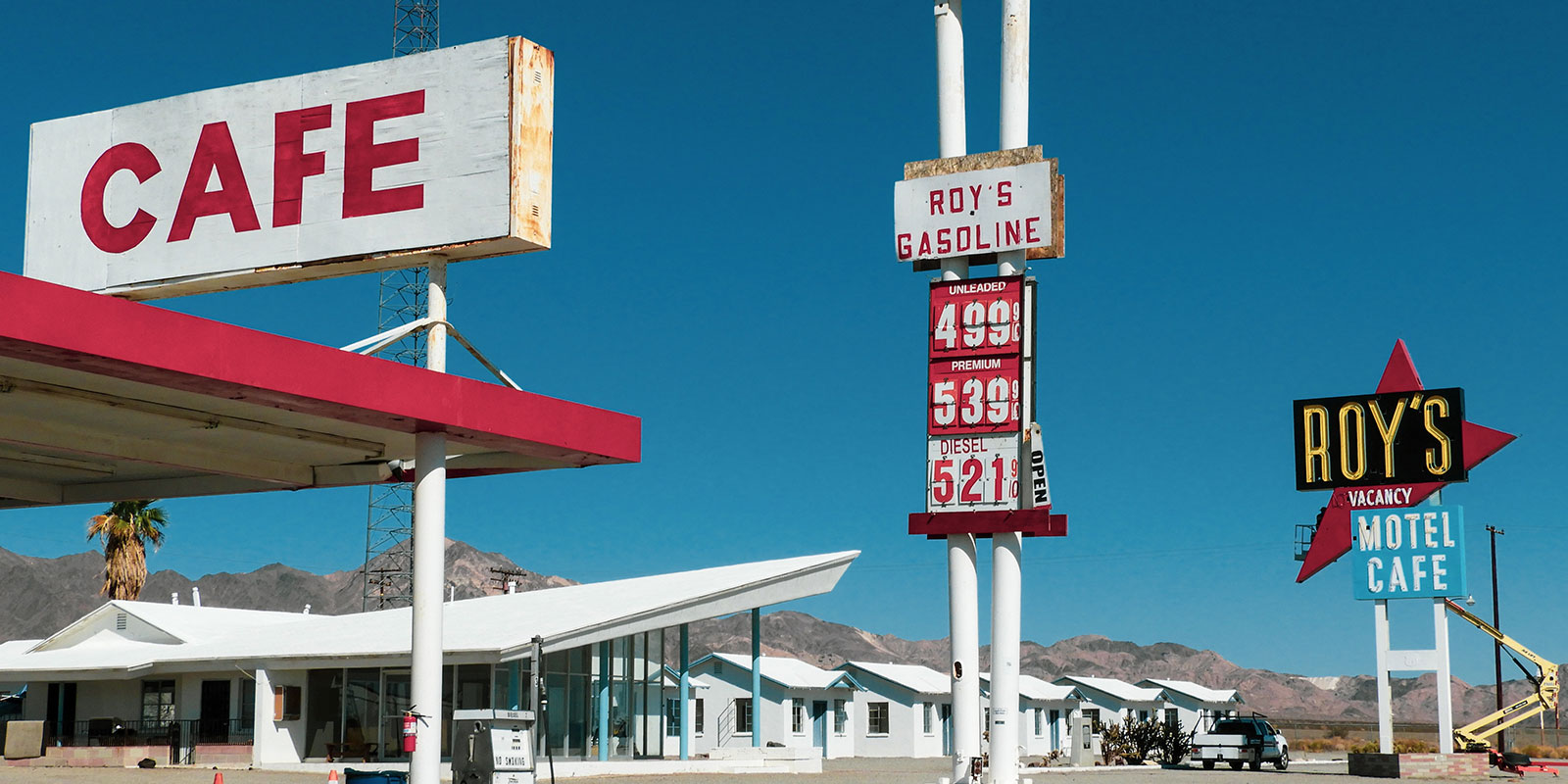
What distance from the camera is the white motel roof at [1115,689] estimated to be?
67938 millimetres

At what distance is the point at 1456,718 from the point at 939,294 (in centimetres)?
17642

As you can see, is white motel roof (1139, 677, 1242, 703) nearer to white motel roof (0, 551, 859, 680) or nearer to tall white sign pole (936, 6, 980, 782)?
white motel roof (0, 551, 859, 680)

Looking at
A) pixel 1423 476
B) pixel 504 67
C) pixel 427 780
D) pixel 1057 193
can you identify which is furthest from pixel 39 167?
pixel 1423 476

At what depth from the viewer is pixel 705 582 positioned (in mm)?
38219

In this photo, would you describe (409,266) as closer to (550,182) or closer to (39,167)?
(550,182)

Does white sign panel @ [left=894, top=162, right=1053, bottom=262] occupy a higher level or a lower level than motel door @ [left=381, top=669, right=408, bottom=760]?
higher

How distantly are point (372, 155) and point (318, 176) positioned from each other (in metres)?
0.72

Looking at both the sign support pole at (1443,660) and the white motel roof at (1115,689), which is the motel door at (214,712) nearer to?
the sign support pole at (1443,660)

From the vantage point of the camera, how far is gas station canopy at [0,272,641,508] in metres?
14.6

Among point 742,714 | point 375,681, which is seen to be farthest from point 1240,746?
point 375,681

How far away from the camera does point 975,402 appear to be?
23.7 m

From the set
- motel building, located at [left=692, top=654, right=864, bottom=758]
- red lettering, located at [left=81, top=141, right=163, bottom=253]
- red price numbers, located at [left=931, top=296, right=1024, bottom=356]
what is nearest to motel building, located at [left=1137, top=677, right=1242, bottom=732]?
motel building, located at [left=692, top=654, right=864, bottom=758]

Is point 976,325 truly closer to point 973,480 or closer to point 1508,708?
point 973,480

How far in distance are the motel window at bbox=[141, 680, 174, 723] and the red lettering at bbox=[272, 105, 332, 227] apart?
24.1m
